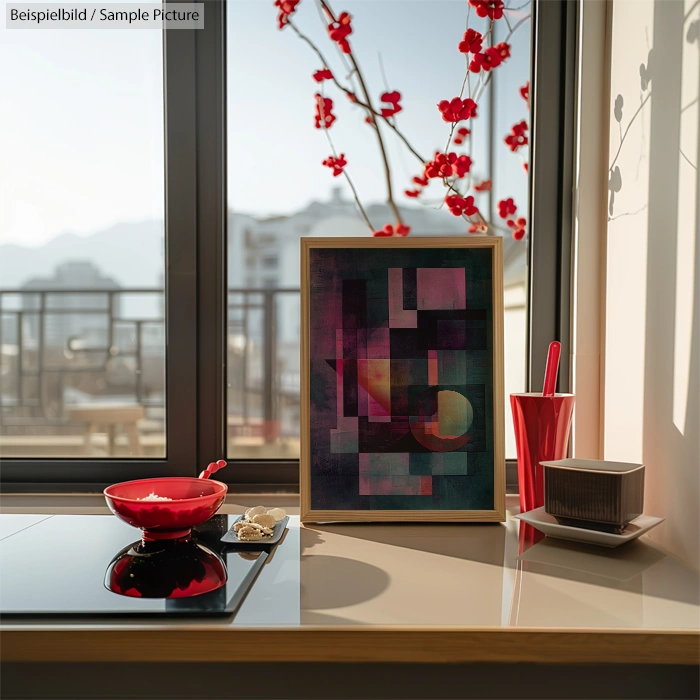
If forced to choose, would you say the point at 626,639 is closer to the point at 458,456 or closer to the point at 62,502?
the point at 458,456

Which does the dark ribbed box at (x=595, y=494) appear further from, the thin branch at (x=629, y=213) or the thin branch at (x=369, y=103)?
the thin branch at (x=369, y=103)

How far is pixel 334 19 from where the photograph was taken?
141 centimetres

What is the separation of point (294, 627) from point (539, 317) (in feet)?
3.05

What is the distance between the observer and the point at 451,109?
4.15ft

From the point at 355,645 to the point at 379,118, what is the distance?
144 cm

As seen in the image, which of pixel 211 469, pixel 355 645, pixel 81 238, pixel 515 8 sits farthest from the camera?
pixel 81 238

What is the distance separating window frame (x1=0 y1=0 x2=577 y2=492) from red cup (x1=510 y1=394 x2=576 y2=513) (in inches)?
10.2

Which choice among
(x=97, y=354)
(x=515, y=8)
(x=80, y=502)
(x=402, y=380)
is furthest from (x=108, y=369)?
(x=515, y=8)

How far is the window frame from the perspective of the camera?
52.1 inches

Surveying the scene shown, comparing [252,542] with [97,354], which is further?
[97,354]

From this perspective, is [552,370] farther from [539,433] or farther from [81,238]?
[81,238]

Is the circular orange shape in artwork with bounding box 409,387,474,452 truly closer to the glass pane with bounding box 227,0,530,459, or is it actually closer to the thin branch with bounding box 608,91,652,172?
the glass pane with bounding box 227,0,530,459

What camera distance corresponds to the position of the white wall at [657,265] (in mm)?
892
